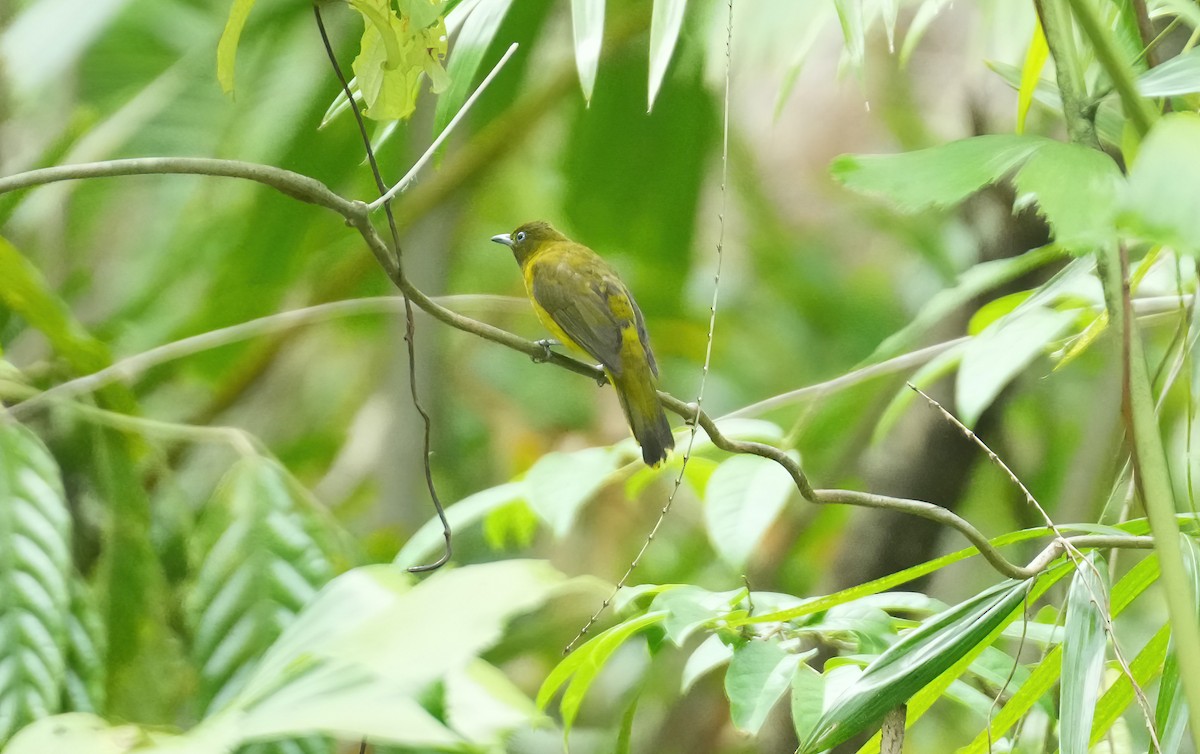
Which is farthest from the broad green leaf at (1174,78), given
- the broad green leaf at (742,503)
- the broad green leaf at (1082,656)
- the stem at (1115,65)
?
the broad green leaf at (742,503)

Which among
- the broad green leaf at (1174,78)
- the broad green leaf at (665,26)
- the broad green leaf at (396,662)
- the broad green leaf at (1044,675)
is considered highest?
the broad green leaf at (665,26)

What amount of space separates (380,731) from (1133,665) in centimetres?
78

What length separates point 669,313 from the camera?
3.22 m

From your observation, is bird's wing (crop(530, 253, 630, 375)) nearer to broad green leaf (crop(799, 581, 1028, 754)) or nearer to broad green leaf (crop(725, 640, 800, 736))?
broad green leaf (crop(725, 640, 800, 736))

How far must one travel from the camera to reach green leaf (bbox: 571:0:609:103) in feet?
3.50

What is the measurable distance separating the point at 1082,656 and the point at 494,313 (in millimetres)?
2701

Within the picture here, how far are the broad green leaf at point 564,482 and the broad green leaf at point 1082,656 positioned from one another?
1.75 feet

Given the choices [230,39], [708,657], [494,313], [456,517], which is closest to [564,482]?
[456,517]

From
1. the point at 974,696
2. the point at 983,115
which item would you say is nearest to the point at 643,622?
the point at 974,696

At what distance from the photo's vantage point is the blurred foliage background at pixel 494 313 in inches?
59.0

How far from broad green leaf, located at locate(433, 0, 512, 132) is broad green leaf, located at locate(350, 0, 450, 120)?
0.17 metres

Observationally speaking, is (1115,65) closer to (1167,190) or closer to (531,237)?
(1167,190)

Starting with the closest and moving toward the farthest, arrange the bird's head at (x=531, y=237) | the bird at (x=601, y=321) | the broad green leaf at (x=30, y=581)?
the broad green leaf at (x=30, y=581) → the bird at (x=601, y=321) → the bird's head at (x=531, y=237)

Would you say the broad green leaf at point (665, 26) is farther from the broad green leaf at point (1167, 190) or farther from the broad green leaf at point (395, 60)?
the broad green leaf at point (1167, 190)
